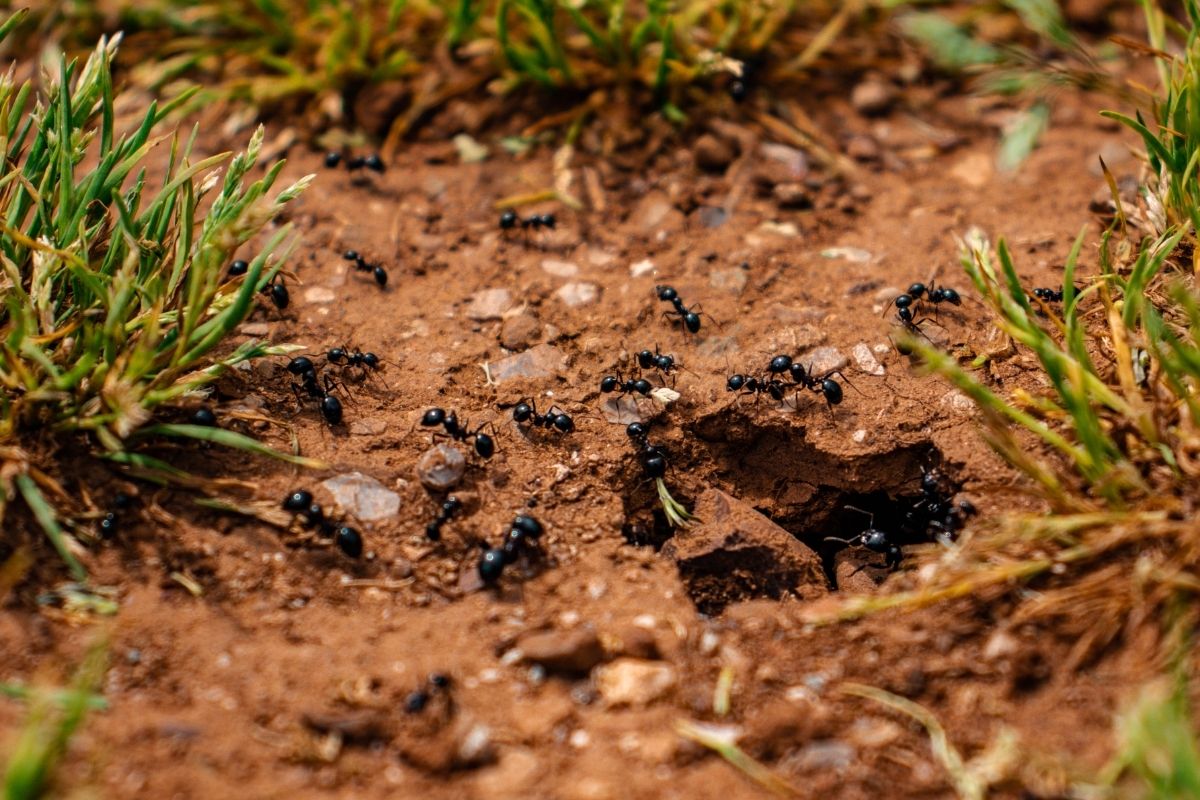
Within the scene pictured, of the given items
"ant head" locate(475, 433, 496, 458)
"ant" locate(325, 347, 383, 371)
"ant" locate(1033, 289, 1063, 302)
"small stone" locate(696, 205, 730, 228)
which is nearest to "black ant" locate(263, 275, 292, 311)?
"ant" locate(325, 347, 383, 371)

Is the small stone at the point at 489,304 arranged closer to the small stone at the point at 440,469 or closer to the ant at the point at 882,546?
the small stone at the point at 440,469

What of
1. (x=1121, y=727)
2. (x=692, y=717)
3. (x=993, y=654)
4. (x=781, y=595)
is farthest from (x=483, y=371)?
(x=1121, y=727)

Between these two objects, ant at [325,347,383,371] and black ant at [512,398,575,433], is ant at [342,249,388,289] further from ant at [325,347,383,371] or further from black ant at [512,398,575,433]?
black ant at [512,398,575,433]

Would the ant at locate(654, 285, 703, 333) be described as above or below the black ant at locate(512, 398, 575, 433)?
above

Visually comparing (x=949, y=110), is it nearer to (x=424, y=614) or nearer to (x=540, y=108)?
(x=540, y=108)

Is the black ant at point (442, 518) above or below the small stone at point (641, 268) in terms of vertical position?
below

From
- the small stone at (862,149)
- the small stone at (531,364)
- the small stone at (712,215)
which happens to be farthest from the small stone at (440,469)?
the small stone at (862,149)
